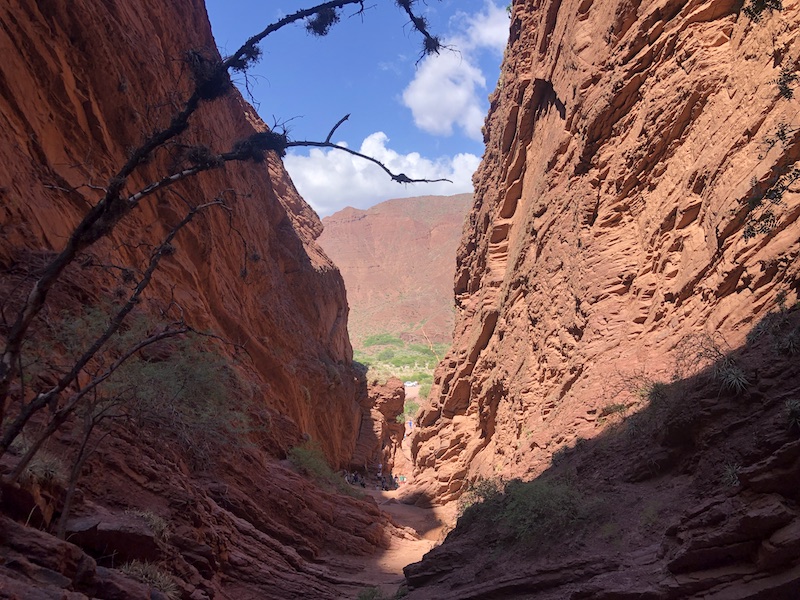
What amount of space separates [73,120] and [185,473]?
868cm

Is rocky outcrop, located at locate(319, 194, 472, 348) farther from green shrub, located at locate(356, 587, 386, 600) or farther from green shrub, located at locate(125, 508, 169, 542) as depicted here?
green shrub, located at locate(125, 508, 169, 542)

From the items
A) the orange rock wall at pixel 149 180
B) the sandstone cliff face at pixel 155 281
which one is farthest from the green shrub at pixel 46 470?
the orange rock wall at pixel 149 180

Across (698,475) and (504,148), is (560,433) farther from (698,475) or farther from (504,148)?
(504,148)

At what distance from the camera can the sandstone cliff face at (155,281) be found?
709cm

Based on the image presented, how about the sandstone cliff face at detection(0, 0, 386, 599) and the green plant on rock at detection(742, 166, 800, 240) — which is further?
the sandstone cliff face at detection(0, 0, 386, 599)

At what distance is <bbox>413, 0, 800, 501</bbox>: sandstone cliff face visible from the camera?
8.58 meters

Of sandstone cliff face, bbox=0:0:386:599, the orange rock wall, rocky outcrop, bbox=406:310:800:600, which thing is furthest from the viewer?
the orange rock wall

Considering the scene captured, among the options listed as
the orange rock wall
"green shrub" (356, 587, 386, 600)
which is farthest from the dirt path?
the orange rock wall

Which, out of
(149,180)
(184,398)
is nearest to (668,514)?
(184,398)

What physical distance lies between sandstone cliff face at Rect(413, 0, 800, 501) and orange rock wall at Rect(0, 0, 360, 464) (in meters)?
7.62

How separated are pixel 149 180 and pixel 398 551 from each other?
13642mm

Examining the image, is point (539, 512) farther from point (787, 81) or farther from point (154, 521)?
point (787, 81)

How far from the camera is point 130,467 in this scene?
25.7 ft

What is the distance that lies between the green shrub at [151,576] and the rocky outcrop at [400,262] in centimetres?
9399
